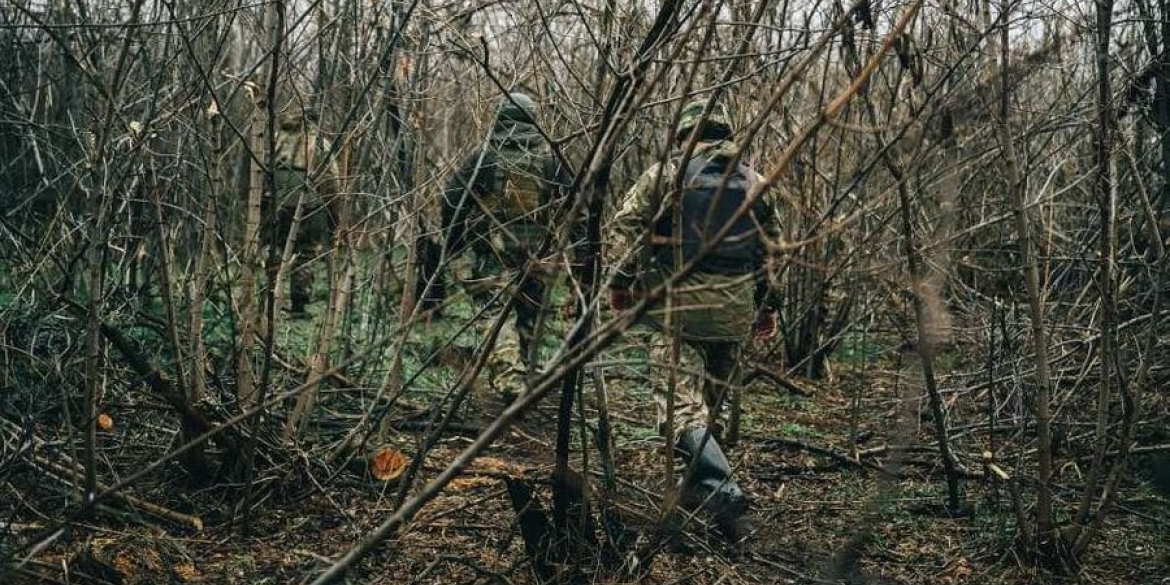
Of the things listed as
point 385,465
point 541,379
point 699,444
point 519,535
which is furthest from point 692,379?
point 541,379

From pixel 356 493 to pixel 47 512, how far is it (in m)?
1.19

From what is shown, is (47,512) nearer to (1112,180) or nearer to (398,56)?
(398,56)

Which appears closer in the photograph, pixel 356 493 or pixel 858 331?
pixel 356 493

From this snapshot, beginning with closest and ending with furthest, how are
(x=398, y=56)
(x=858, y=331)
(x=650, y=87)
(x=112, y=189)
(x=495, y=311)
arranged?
(x=650, y=87)
(x=112, y=189)
(x=398, y=56)
(x=495, y=311)
(x=858, y=331)

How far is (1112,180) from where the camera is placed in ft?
12.6

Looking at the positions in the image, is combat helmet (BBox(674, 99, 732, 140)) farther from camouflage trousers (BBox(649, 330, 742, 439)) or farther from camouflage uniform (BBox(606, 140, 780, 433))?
camouflage trousers (BBox(649, 330, 742, 439))

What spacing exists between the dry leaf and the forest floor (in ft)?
0.17

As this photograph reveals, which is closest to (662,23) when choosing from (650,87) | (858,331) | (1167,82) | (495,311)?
(650,87)

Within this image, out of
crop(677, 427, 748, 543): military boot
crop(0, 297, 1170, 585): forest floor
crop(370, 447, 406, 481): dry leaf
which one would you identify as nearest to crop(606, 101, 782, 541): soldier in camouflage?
crop(677, 427, 748, 543): military boot

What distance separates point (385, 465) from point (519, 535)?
0.83 metres

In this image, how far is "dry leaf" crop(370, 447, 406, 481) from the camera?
473 cm

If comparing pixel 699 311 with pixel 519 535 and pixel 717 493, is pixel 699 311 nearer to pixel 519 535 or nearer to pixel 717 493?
pixel 717 493

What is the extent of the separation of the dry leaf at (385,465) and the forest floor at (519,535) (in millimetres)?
51

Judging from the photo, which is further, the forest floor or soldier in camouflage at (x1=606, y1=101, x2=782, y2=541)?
soldier in camouflage at (x1=606, y1=101, x2=782, y2=541)
